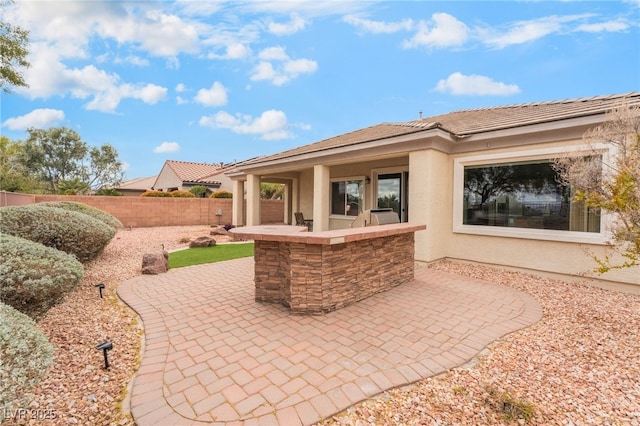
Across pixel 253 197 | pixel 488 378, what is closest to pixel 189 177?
pixel 253 197

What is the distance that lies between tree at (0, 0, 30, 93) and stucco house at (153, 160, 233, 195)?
15.0m

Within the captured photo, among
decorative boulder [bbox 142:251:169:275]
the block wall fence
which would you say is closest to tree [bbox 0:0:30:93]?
the block wall fence

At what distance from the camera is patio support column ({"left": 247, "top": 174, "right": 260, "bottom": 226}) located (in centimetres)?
1522

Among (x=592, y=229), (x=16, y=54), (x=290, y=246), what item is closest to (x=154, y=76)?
(x=16, y=54)

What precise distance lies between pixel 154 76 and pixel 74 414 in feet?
49.9

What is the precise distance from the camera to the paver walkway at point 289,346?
248 centimetres

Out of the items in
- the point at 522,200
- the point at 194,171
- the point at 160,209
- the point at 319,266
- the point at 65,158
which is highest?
the point at 65,158

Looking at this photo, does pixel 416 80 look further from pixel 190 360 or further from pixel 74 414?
pixel 74 414

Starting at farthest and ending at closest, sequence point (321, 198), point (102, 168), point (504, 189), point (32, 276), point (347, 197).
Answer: point (102, 168), point (347, 197), point (321, 198), point (504, 189), point (32, 276)

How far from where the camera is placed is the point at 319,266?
4.32 metres

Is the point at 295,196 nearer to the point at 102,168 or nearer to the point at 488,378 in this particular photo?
the point at 488,378

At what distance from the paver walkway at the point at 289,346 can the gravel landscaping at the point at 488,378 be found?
184 millimetres

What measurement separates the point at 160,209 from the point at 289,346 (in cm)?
1723

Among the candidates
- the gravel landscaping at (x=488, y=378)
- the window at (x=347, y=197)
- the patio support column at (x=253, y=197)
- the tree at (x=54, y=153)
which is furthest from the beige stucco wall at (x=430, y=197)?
the tree at (x=54, y=153)
